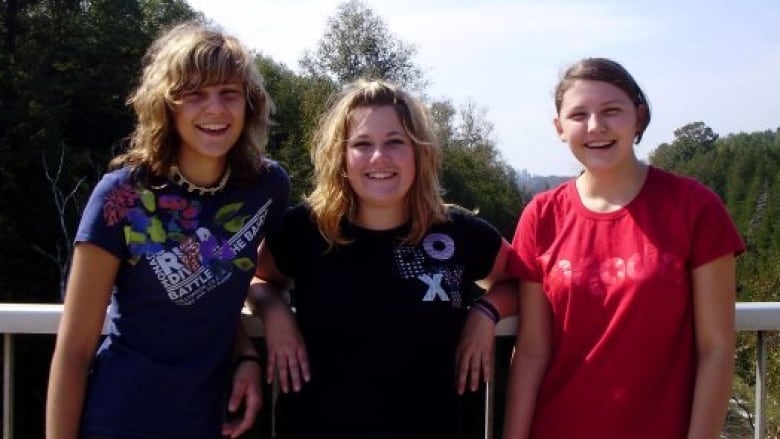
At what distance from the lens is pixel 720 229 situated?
6.86 feet

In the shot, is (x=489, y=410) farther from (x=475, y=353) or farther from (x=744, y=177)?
(x=744, y=177)

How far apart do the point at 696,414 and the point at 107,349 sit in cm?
144

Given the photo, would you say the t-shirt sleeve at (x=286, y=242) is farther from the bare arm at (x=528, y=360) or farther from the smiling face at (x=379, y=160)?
the bare arm at (x=528, y=360)

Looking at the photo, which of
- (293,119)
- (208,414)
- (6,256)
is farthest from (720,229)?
(293,119)

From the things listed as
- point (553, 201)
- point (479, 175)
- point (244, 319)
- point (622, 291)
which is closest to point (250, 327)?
point (244, 319)

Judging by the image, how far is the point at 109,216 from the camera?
79.0 inches

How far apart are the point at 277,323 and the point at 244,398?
0.21 meters

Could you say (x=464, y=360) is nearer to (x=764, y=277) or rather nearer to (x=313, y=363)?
(x=313, y=363)

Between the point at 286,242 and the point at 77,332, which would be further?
the point at 286,242

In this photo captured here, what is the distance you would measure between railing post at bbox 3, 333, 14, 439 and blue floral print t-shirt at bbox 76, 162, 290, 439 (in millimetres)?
438

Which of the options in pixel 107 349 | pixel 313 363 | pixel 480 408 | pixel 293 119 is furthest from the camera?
pixel 293 119

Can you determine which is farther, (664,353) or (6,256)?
(6,256)

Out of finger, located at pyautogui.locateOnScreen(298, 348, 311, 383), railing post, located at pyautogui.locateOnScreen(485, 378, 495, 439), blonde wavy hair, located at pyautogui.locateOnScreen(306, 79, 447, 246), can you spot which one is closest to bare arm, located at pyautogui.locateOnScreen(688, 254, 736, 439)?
railing post, located at pyautogui.locateOnScreen(485, 378, 495, 439)

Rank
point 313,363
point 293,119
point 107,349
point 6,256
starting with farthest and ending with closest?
point 293,119, point 6,256, point 313,363, point 107,349
